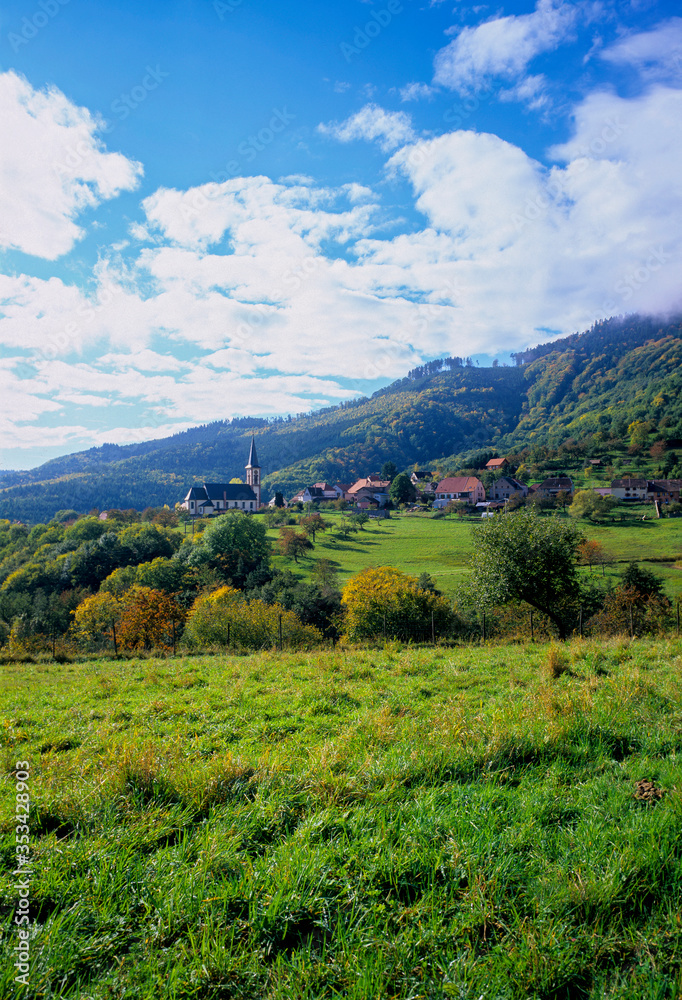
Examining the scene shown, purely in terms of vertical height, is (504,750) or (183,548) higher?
(504,750)

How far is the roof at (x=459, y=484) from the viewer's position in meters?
111

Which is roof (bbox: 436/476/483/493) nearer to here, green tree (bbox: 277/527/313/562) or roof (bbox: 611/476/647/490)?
roof (bbox: 611/476/647/490)

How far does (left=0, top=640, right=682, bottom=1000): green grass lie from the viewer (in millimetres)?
2148

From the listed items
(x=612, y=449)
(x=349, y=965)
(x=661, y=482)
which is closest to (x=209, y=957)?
(x=349, y=965)

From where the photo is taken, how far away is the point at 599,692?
615 cm

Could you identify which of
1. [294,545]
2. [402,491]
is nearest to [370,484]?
[402,491]

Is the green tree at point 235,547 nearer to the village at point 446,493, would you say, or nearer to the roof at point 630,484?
the village at point 446,493

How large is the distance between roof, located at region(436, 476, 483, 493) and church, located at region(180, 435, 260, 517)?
177ft

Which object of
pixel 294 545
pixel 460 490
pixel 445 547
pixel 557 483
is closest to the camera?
A: pixel 445 547

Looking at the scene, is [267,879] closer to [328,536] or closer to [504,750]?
[504,750]

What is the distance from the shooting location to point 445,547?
6231 cm

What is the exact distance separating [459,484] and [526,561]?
3765 inches

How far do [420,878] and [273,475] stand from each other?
184678mm

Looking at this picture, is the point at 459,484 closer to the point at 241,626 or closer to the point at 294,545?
the point at 294,545
